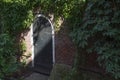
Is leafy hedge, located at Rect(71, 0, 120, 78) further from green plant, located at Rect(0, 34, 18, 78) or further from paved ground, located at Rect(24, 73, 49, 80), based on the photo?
paved ground, located at Rect(24, 73, 49, 80)

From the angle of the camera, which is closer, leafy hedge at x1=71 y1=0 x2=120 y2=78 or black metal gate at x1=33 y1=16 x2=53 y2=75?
leafy hedge at x1=71 y1=0 x2=120 y2=78

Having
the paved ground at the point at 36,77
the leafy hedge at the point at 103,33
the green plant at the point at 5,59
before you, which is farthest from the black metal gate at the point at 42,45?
the green plant at the point at 5,59

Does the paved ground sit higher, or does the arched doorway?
the arched doorway

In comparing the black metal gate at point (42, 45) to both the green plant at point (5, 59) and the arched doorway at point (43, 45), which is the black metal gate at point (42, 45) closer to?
the arched doorway at point (43, 45)

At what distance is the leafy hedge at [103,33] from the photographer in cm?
598

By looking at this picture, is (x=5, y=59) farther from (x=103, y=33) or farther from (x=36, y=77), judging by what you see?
(x=36, y=77)

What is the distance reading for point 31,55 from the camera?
9.20m

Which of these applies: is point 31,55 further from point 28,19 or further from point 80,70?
point 80,70

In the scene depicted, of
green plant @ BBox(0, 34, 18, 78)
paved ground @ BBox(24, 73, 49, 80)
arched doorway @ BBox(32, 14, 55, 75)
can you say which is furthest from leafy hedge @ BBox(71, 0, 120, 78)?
paved ground @ BBox(24, 73, 49, 80)

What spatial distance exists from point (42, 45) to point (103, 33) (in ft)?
11.3

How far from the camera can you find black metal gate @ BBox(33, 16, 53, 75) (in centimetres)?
884

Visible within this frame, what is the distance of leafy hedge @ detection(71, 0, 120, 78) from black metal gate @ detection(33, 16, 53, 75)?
2346mm

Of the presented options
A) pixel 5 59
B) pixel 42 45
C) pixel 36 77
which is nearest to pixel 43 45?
pixel 42 45

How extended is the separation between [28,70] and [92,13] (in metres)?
3.80
